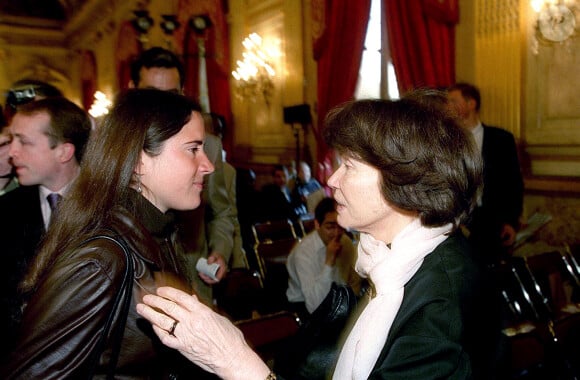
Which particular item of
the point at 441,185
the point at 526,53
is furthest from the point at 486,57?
the point at 441,185

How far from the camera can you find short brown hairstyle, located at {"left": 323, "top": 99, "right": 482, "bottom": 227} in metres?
1.31

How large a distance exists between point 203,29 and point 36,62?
1248 centimetres

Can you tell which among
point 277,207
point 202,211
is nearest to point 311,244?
point 202,211

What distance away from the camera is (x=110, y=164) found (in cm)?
139

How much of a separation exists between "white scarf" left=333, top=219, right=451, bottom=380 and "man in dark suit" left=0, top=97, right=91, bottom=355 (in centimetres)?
137

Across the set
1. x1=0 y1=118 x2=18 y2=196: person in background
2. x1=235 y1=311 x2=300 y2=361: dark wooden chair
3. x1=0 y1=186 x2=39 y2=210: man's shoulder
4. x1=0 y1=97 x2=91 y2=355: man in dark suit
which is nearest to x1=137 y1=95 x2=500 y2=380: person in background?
x1=235 y1=311 x2=300 y2=361: dark wooden chair

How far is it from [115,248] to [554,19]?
14.9 ft

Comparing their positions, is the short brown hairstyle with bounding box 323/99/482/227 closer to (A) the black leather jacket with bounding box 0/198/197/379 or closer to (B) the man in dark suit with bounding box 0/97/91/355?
(A) the black leather jacket with bounding box 0/198/197/379

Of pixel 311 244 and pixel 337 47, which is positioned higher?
pixel 337 47

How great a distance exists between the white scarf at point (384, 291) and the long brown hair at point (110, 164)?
2.22 feet

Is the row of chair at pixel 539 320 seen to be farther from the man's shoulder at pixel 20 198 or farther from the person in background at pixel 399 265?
the man's shoulder at pixel 20 198

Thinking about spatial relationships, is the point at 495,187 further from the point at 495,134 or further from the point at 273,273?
the point at 273,273

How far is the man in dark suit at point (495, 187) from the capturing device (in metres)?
4.17

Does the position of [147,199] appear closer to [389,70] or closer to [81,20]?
[389,70]
